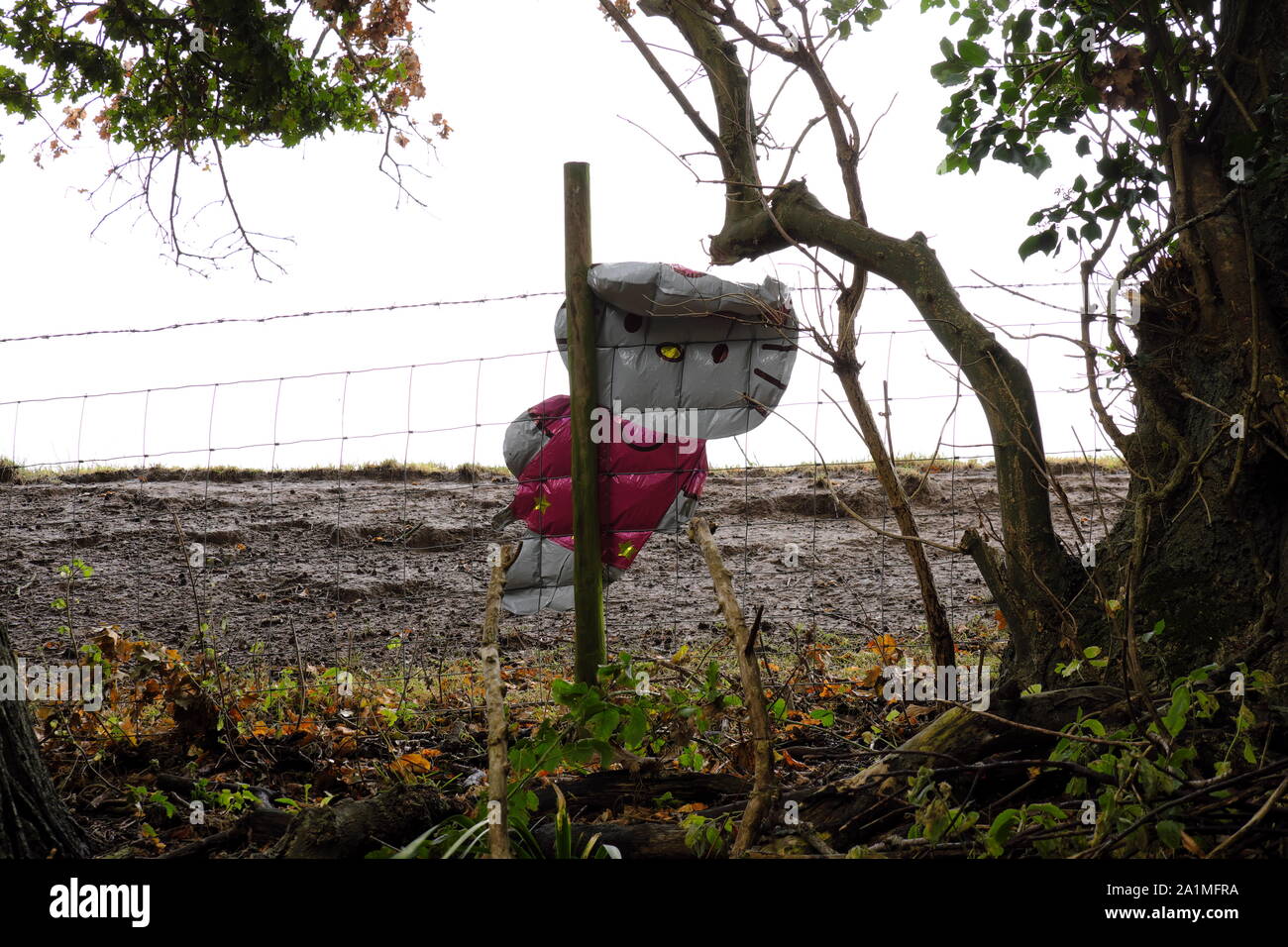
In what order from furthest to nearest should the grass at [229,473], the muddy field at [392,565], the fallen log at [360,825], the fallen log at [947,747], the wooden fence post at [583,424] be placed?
the grass at [229,473] < the muddy field at [392,565] < the wooden fence post at [583,424] < the fallen log at [947,747] < the fallen log at [360,825]

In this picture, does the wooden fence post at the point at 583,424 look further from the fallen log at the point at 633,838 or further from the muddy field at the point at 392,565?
the muddy field at the point at 392,565

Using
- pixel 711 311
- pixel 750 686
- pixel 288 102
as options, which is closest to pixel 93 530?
pixel 288 102

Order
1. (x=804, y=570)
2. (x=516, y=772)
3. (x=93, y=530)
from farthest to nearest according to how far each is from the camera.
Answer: (x=93, y=530) < (x=804, y=570) < (x=516, y=772)

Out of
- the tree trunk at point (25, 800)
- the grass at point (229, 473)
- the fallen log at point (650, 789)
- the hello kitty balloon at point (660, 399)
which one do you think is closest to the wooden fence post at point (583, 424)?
the hello kitty balloon at point (660, 399)

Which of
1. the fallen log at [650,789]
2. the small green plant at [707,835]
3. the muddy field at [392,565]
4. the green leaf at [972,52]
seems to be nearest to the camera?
the small green plant at [707,835]

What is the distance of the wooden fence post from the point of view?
380cm

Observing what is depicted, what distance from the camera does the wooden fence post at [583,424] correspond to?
380 cm

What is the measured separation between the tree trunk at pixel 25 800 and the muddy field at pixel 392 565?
1929mm

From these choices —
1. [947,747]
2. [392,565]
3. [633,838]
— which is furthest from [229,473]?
[947,747]

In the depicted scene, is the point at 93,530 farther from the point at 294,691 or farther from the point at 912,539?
the point at 912,539

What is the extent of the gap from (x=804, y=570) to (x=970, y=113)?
3467mm

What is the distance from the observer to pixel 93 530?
24.7 ft

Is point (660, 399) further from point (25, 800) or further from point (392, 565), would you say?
point (392, 565)

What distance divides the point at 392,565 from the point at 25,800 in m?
4.37
